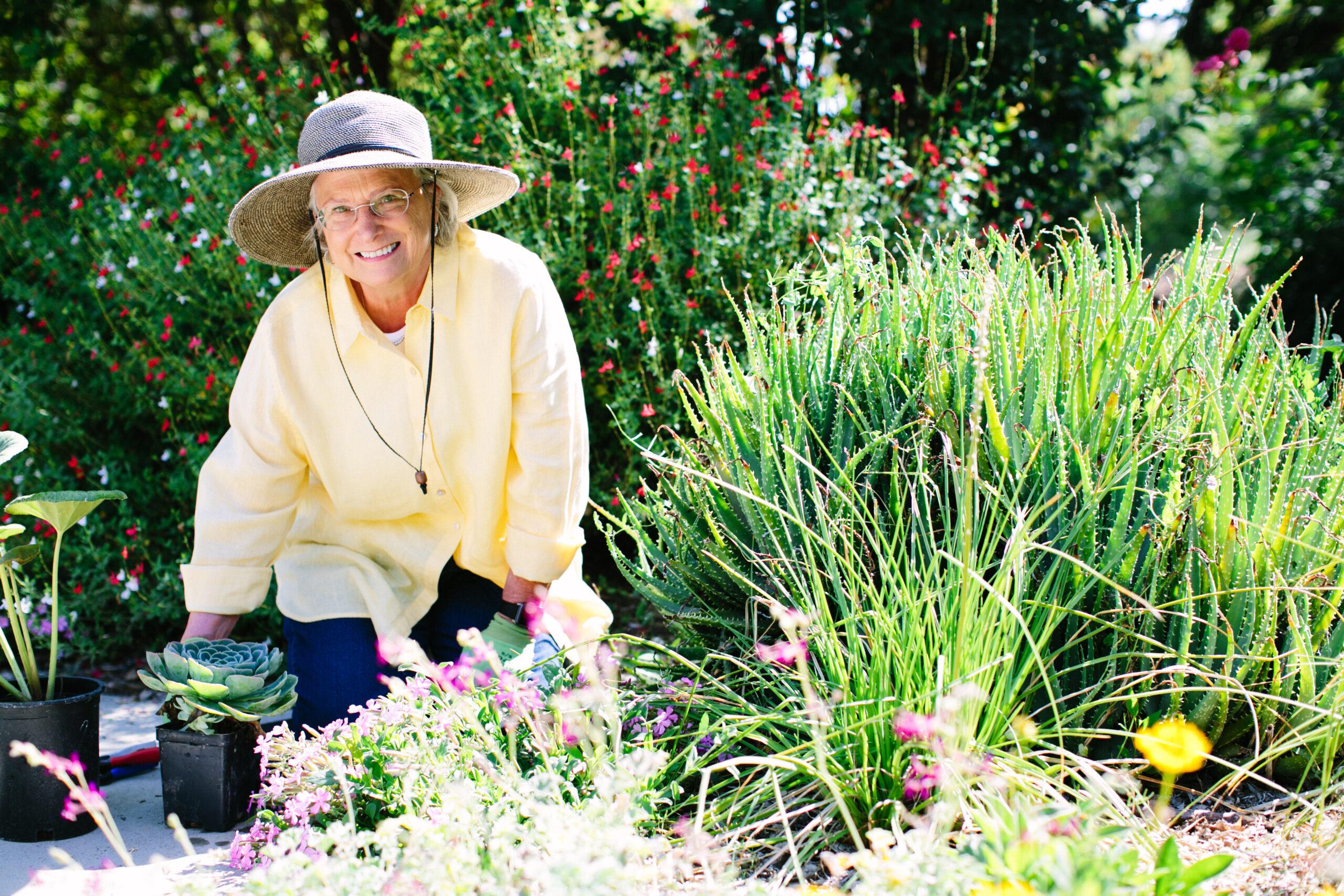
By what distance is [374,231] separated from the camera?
2609mm

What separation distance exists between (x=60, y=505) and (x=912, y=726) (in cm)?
180

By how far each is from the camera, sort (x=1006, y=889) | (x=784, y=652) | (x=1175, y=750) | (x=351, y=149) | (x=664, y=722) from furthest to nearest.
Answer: (x=351, y=149), (x=664, y=722), (x=784, y=652), (x=1175, y=750), (x=1006, y=889)

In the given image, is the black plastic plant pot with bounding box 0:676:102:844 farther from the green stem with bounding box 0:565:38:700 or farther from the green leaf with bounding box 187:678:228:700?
the green leaf with bounding box 187:678:228:700

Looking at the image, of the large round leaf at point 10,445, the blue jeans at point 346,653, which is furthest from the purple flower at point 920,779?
the large round leaf at point 10,445

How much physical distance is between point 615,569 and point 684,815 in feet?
7.85

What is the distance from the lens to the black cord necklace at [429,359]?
2.74 metres

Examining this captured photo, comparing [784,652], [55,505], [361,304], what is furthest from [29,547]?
[784,652]

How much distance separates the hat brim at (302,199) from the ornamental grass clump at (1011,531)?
31.9 inches

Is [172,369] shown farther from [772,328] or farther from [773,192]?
[772,328]

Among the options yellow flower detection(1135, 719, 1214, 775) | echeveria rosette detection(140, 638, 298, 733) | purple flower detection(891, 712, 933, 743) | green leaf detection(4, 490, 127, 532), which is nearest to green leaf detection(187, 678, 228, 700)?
echeveria rosette detection(140, 638, 298, 733)

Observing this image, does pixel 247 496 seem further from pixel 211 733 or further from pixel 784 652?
pixel 784 652

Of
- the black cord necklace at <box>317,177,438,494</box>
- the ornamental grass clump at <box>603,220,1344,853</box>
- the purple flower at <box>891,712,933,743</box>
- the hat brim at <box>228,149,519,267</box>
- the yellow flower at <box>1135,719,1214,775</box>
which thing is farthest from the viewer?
the black cord necklace at <box>317,177,438,494</box>

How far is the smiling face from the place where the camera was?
260cm

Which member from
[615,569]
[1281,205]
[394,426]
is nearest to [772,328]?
[394,426]
